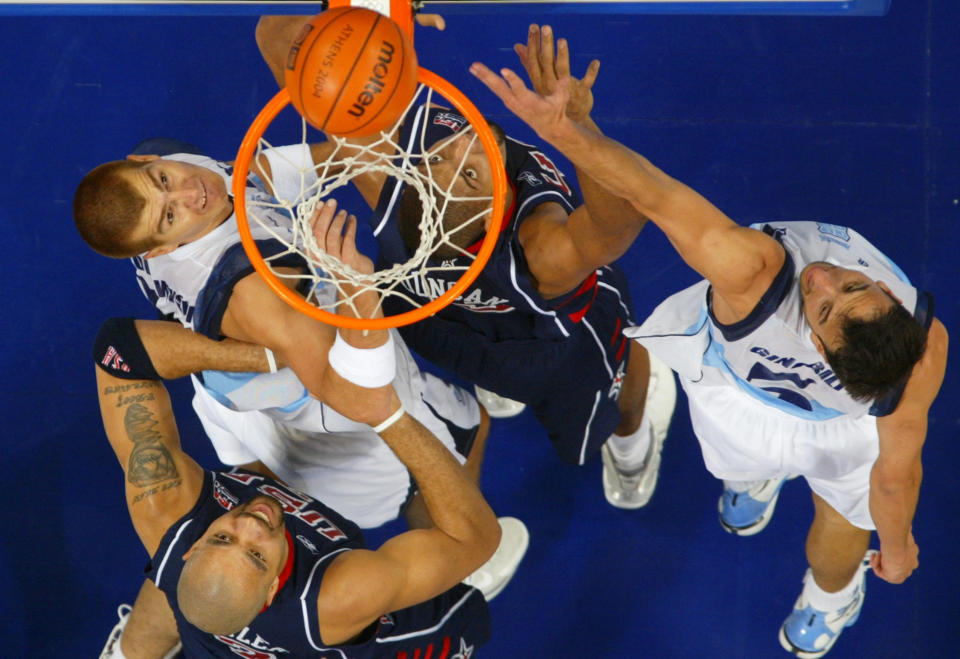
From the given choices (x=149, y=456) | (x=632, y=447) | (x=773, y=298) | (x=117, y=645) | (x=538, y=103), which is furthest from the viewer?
(x=632, y=447)

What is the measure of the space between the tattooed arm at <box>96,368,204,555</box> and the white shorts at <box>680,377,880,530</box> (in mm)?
1787

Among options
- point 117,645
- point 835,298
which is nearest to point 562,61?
point 835,298

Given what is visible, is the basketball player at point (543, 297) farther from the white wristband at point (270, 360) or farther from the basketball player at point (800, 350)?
the white wristband at point (270, 360)

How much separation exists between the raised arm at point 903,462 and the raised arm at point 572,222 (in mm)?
904

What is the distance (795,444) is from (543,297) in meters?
0.96

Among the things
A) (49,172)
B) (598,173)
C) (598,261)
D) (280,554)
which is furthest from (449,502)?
(49,172)

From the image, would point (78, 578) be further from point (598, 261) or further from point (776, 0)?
point (776, 0)

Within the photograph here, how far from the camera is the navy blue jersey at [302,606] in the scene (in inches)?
114

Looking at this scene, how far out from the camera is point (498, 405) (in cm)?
409

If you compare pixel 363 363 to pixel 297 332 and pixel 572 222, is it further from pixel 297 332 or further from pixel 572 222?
pixel 572 222

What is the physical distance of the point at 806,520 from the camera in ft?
12.7

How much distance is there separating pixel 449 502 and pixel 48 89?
9.68 ft

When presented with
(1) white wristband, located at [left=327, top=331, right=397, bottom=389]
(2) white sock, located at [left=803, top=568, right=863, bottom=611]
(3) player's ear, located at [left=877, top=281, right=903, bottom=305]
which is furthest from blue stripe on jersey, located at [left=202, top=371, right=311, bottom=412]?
(2) white sock, located at [left=803, top=568, right=863, bottom=611]

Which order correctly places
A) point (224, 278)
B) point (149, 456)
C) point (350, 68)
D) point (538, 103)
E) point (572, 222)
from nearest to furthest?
point (350, 68) → point (538, 103) → point (572, 222) → point (224, 278) → point (149, 456)
